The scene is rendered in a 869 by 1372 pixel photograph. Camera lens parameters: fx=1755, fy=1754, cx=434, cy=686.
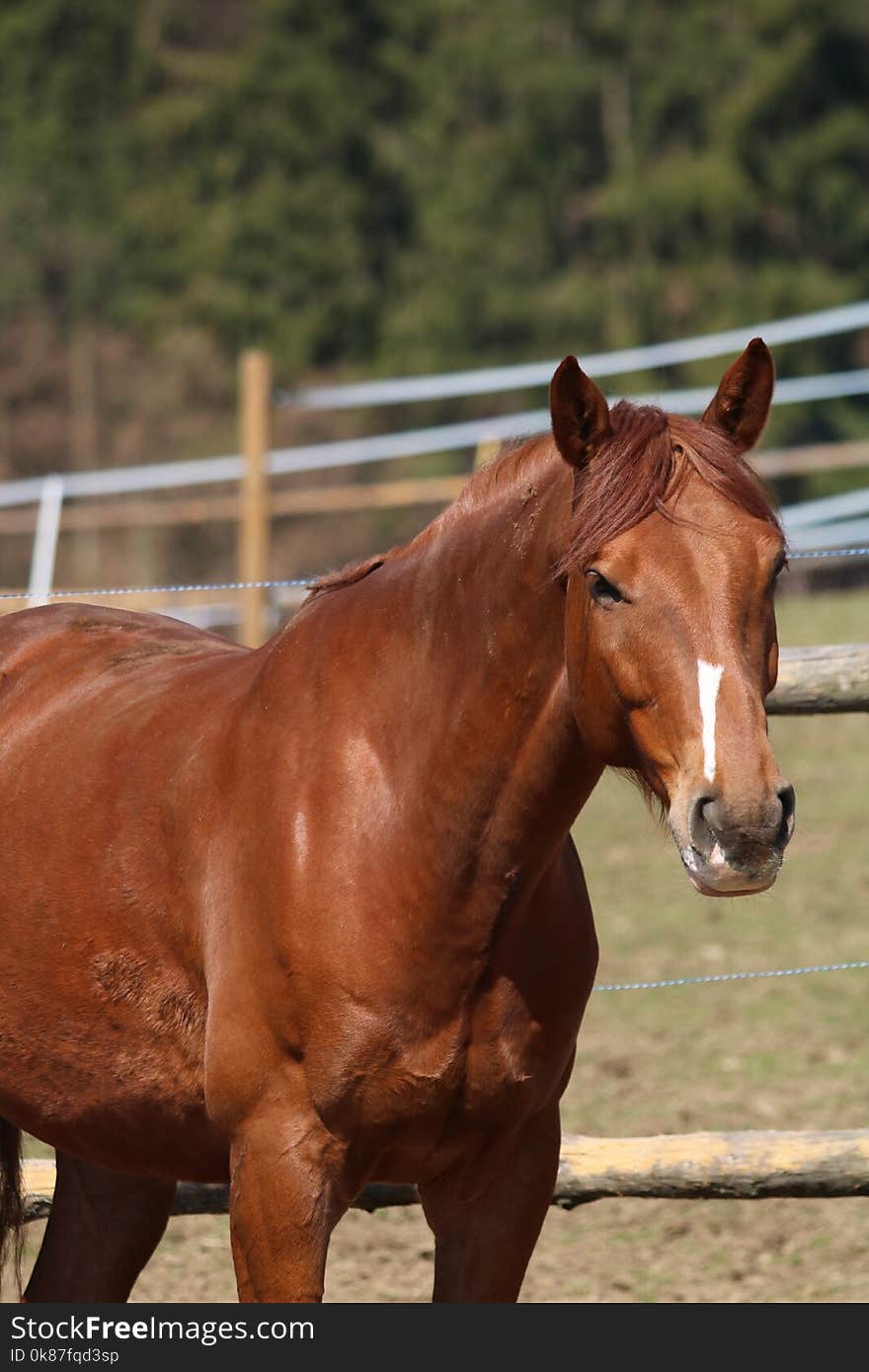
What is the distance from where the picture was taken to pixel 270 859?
249cm

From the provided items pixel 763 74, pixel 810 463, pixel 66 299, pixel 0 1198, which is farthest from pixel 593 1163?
pixel 66 299

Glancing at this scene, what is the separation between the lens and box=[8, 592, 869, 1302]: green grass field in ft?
12.7

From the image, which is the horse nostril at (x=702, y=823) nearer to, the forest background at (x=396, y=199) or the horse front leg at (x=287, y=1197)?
the horse front leg at (x=287, y=1197)

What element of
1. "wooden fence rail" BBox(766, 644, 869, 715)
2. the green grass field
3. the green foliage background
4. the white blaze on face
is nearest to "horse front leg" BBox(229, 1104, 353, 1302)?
the green grass field

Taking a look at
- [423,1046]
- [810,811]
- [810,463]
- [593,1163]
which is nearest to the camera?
[423,1046]

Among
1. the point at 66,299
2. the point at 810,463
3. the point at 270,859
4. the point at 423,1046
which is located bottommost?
the point at 423,1046

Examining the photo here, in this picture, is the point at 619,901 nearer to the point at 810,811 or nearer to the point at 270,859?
the point at 810,811

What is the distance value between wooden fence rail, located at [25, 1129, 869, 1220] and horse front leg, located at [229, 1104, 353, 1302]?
0.98 metres

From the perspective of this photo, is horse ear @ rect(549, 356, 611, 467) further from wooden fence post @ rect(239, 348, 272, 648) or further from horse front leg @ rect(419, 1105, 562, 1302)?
wooden fence post @ rect(239, 348, 272, 648)

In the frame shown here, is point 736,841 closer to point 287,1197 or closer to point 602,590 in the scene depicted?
point 602,590

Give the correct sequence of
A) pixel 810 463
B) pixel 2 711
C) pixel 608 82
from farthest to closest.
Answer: pixel 608 82
pixel 810 463
pixel 2 711

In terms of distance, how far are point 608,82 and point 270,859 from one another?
28015 mm

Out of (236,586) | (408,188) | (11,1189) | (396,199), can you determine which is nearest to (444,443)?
(236,586)

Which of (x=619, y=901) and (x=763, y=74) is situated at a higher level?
(x=763, y=74)
